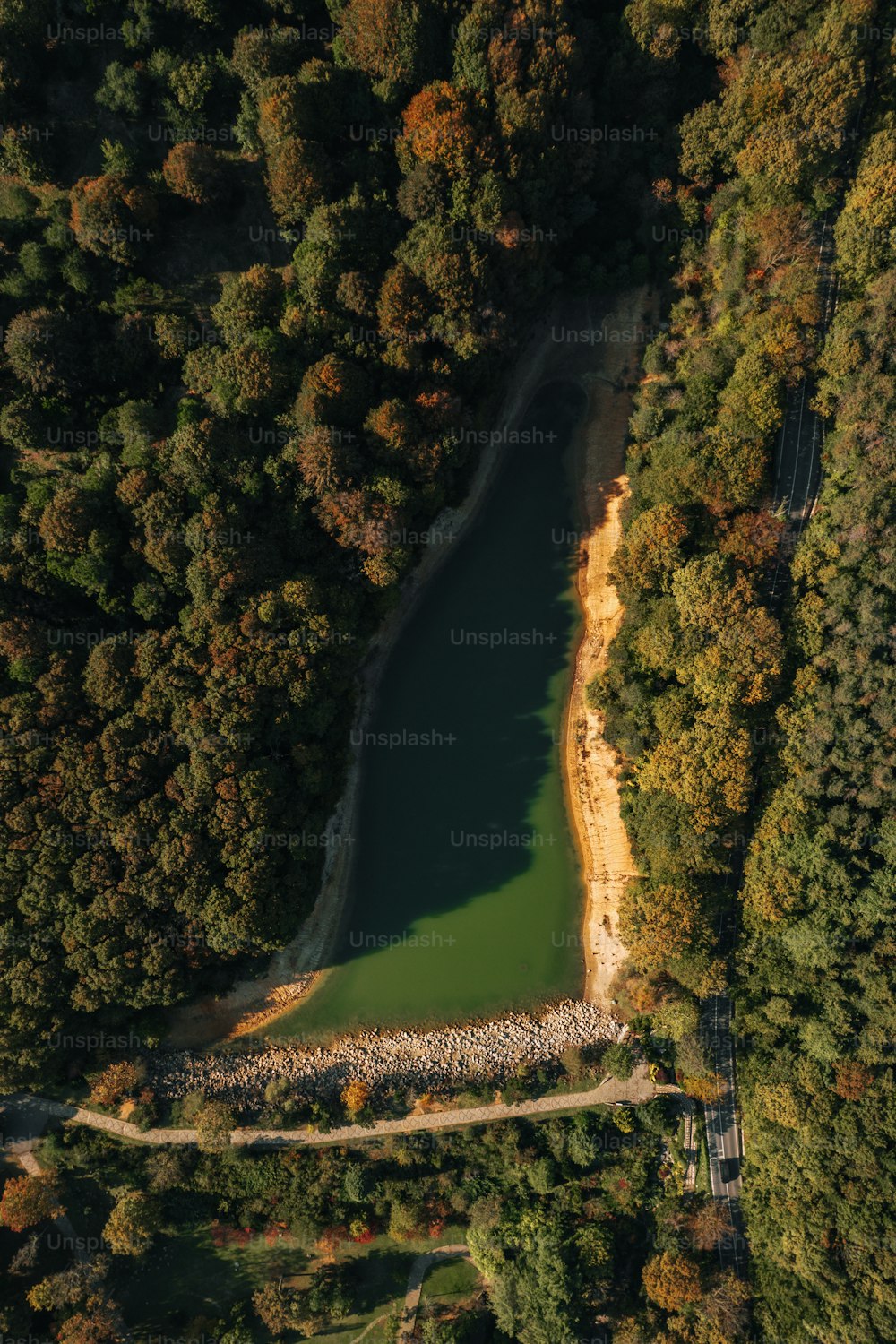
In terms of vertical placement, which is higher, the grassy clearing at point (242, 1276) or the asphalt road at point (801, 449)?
the asphalt road at point (801, 449)

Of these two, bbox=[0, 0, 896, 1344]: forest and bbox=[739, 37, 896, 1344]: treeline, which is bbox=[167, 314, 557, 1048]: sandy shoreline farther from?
bbox=[739, 37, 896, 1344]: treeline

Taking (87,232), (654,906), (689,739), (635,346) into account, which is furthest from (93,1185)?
(635,346)

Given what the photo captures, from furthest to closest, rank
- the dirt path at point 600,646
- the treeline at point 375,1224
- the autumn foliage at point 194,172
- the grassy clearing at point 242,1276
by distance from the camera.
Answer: the dirt path at point 600,646, the grassy clearing at point 242,1276, the treeline at point 375,1224, the autumn foliage at point 194,172

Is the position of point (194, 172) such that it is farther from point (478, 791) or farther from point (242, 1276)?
point (242, 1276)

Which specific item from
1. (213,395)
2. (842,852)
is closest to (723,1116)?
(842,852)

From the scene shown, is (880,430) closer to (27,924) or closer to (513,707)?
(513,707)

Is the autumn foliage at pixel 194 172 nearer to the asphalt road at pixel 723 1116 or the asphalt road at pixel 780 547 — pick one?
the asphalt road at pixel 780 547

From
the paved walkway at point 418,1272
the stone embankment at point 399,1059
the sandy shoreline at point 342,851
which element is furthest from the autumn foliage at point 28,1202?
the paved walkway at point 418,1272
